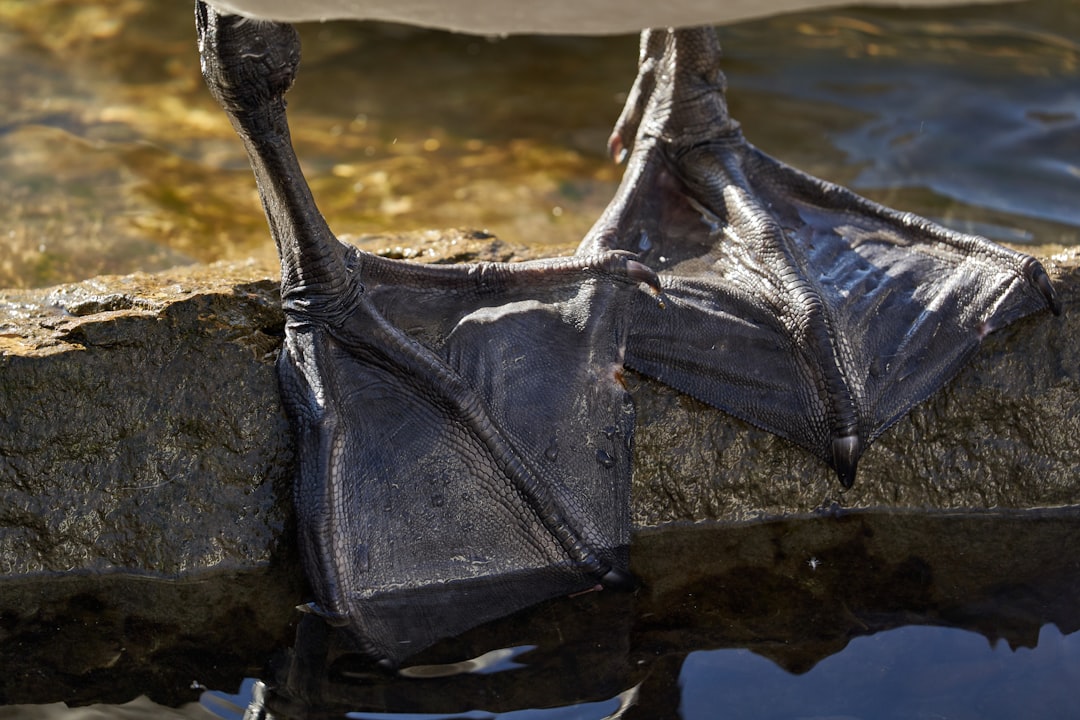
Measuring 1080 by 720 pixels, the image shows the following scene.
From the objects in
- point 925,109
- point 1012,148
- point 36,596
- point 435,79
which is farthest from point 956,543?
point 435,79

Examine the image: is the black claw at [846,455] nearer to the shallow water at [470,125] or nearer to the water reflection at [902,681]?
the water reflection at [902,681]

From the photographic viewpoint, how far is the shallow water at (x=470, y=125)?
17.9 feet

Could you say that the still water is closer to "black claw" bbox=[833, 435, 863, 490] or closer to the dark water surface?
the dark water surface

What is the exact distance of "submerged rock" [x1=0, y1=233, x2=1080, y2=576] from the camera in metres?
2.89

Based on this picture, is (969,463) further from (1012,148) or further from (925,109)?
(925,109)

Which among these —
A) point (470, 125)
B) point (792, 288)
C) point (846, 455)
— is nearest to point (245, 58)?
point (792, 288)

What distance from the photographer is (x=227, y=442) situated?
2939 millimetres

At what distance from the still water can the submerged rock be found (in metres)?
0.09

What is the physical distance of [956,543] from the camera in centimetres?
317

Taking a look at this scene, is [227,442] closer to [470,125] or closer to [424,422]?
[424,422]

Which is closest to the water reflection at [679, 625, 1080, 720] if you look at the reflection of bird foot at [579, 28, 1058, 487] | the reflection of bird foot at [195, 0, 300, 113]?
the reflection of bird foot at [579, 28, 1058, 487]

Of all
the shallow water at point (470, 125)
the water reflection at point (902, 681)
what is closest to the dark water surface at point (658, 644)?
the water reflection at point (902, 681)

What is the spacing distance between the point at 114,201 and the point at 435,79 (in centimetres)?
213

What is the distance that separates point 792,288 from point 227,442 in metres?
1.47
